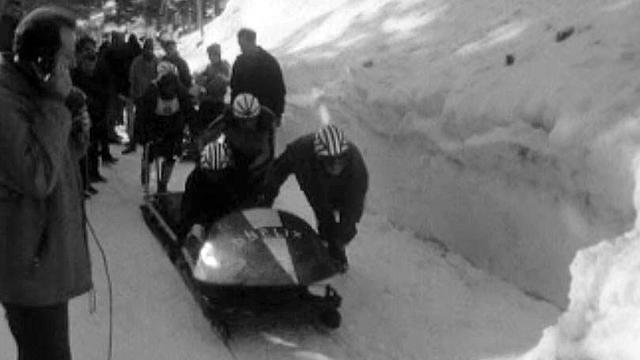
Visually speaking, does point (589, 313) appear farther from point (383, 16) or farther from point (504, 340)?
point (383, 16)

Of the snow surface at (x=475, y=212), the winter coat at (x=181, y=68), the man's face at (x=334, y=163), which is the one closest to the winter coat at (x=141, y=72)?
the winter coat at (x=181, y=68)

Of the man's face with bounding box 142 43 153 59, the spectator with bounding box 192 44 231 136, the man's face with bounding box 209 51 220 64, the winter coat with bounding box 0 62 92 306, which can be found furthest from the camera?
the man's face with bounding box 209 51 220 64

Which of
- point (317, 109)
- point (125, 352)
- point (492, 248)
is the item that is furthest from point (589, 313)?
point (317, 109)

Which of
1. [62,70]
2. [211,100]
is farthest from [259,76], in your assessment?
[62,70]

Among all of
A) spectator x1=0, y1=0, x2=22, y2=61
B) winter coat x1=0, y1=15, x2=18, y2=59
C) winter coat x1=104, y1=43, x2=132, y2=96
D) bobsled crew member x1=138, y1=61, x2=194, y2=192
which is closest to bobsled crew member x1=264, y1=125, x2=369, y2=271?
bobsled crew member x1=138, y1=61, x2=194, y2=192

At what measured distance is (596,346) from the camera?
3215 mm

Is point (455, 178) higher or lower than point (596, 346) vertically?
lower

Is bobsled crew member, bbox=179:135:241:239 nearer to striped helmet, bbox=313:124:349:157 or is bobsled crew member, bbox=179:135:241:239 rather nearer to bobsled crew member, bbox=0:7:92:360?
striped helmet, bbox=313:124:349:157

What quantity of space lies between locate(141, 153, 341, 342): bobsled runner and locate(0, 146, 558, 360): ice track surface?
0.46 feet

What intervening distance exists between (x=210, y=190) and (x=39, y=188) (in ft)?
13.0

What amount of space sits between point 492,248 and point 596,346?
3.89m

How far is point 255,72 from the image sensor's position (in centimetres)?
982

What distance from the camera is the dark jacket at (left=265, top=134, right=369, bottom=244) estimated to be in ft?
22.2

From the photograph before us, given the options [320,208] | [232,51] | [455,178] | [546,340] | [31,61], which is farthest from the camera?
[232,51]
